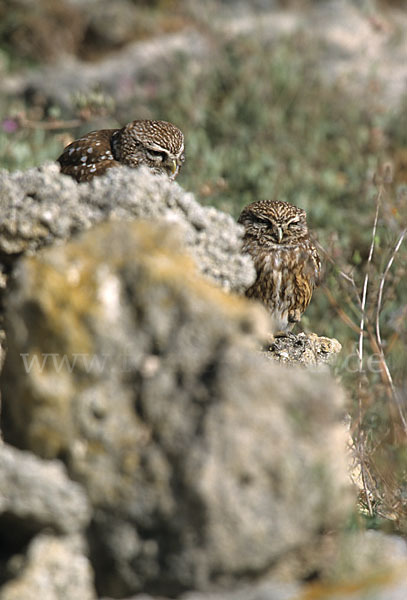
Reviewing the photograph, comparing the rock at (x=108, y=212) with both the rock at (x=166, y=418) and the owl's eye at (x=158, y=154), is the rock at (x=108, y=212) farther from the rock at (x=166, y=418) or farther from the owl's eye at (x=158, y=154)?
the owl's eye at (x=158, y=154)

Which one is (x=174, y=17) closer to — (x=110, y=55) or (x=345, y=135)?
(x=110, y=55)

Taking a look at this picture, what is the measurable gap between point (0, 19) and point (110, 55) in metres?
1.89

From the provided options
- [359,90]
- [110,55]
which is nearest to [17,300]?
[359,90]

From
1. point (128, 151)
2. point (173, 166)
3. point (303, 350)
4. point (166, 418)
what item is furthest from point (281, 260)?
point (166, 418)

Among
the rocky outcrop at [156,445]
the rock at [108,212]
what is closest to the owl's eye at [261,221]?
the rock at [108,212]

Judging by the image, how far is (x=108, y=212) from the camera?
359 centimetres

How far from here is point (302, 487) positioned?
281 cm

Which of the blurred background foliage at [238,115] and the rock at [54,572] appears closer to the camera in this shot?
the rock at [54,572]

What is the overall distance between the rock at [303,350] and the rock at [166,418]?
157cm

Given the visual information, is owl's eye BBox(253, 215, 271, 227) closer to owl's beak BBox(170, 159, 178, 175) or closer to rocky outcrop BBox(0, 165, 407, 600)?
owl's beak BBox(170, 159, 178, 175)

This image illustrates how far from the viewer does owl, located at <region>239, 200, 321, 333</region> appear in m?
5.46

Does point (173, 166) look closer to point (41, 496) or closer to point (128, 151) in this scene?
point (128, 151)

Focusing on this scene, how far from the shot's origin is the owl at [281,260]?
5461 millimetres

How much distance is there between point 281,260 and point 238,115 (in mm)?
6656
